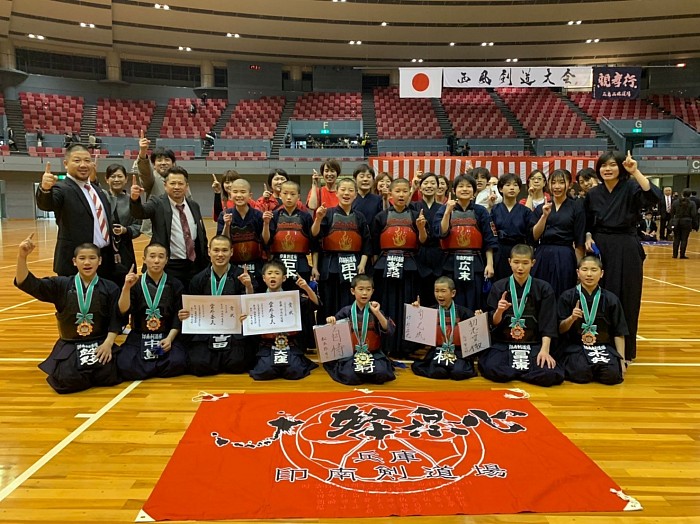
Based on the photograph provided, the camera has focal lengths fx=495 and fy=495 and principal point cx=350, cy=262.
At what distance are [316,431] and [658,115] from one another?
2495 centimetres

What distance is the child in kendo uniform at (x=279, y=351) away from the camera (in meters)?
3.97

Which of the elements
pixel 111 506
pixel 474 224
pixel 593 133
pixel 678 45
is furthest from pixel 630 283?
pixel 678 45

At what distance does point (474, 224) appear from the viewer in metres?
4.45

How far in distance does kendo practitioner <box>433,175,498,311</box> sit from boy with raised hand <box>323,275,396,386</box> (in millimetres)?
868

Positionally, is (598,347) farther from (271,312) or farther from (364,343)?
(271,312)

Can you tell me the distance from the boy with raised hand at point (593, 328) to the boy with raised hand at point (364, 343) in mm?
1424

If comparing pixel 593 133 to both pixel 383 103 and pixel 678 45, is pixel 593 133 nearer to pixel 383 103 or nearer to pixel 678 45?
pixel 678 45

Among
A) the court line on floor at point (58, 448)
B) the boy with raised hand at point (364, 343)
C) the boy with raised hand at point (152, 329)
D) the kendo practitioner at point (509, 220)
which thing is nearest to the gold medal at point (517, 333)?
the kendo practitioner at point (509, 220)

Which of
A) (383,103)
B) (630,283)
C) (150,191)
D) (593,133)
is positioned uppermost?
(383,103)

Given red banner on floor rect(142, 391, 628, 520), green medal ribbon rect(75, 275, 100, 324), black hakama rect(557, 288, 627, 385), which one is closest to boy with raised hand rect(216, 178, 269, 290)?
green medal ribbon rect(75, 275, 100, 324)

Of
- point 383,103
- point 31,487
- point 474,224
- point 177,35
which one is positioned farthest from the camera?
point 383,103

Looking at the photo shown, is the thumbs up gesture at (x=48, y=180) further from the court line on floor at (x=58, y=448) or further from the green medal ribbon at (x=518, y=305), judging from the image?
the green medal ribbon at (x=518, y=305)

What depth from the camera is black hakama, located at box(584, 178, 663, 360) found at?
4.06 metres

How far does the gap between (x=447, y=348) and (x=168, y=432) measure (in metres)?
2.18
